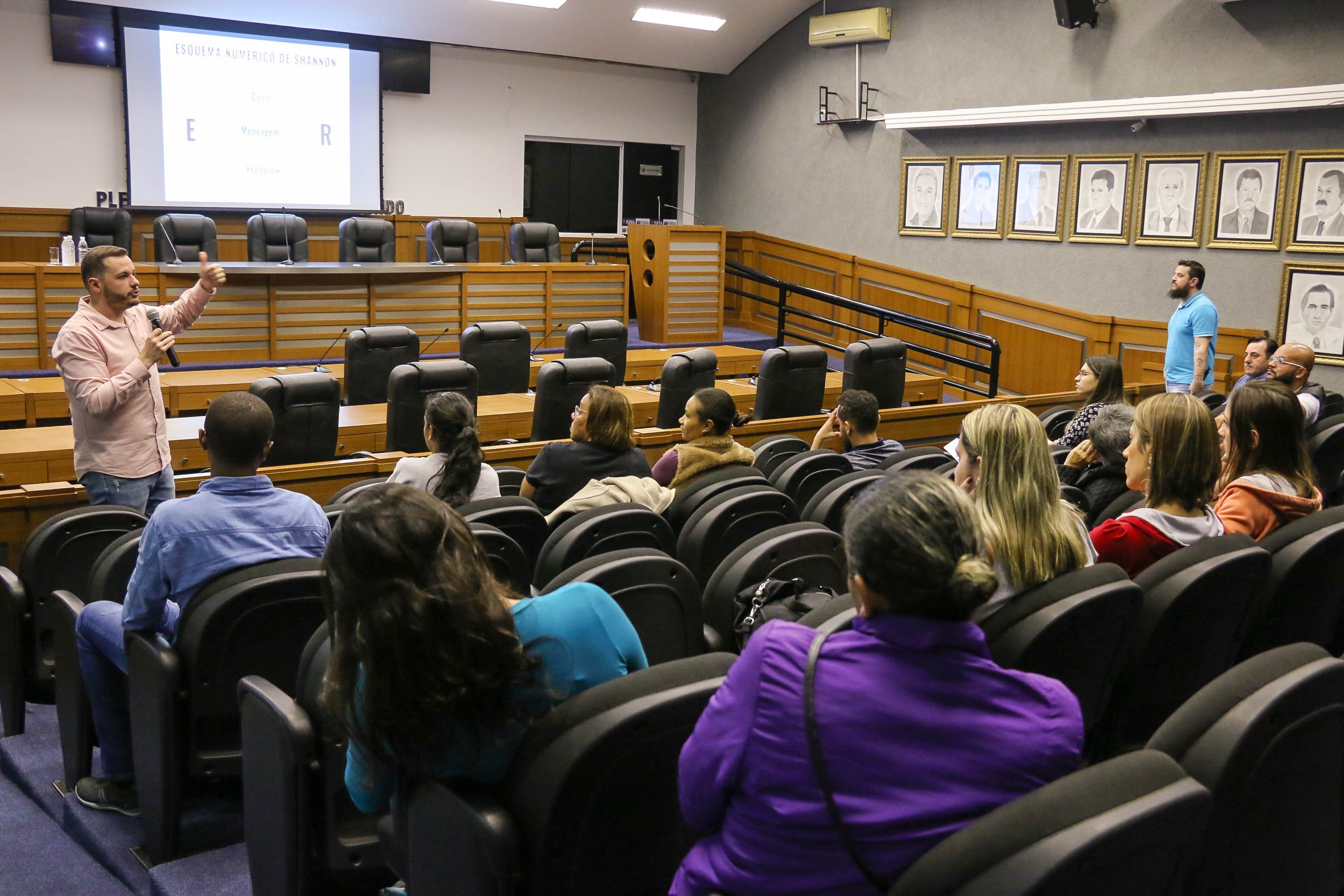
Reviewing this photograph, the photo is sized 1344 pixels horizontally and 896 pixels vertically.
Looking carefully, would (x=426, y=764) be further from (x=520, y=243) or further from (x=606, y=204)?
(x=606, y=204)

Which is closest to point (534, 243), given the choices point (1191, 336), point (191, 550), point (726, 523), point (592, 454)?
point (1191, 336)

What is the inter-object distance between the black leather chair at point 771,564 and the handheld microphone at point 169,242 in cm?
689

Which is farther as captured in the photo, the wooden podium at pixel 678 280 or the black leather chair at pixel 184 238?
the wooden podium at pixel 678 280

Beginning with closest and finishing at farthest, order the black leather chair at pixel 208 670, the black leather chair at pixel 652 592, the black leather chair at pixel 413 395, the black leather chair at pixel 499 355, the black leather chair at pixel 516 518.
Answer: the black leather chair at pixel 208 670
the black leather chair at pixel 652 592
the black leather chair at pixel 516 518
the black leather chair at pixel 413 395
the black leather chair at pixel 499 355

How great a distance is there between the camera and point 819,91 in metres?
11.1

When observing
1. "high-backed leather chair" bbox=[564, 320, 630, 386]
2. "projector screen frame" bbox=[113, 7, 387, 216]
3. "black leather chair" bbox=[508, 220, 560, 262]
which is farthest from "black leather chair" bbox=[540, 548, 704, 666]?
"projector screen frame" bbox=[113, 7, 387, 216]

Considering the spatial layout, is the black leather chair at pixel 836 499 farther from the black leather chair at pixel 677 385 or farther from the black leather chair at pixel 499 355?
the black leather chair at pixel 499 355

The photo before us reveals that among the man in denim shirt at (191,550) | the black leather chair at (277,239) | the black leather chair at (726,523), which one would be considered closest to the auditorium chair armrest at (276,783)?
the man in denim shirt at (191,550)

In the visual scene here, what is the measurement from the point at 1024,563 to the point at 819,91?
996 centimetres

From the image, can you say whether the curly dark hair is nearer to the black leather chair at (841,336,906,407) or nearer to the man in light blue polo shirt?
the black leather chair at (841,336,906,407)

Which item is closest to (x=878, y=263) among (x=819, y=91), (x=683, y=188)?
(x=819, y=91)

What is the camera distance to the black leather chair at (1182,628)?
2.06 meters

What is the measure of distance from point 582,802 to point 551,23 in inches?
409

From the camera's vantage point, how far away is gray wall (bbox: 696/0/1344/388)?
25.4ft
